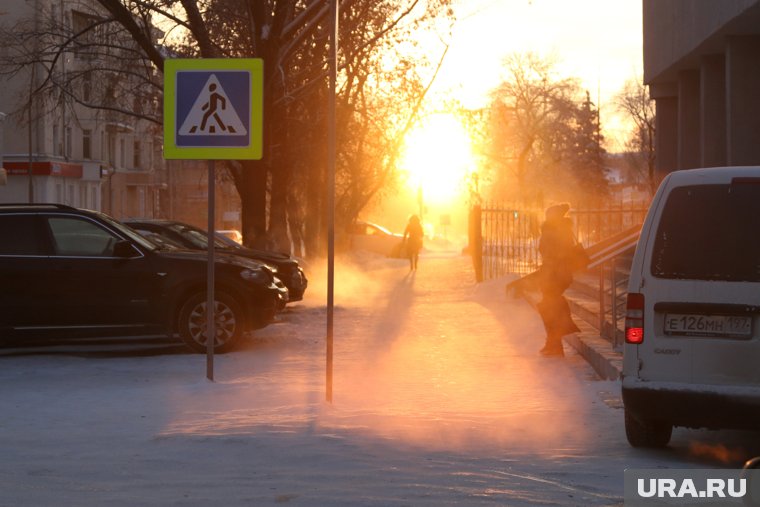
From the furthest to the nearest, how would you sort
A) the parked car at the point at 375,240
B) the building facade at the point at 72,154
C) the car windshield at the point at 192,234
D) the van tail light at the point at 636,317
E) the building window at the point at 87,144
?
the building window at the point at 87,144 < the building facade at the point at 72,154 < the parked car at the point at 375,240 < the car windshield at the point at 192,234 < the van tail light at the point at 636,317

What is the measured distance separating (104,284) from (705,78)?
43.7 ft

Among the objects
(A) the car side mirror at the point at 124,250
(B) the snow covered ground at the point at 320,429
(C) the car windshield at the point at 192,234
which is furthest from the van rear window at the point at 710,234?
(C) the car windshield at the point at 192,234

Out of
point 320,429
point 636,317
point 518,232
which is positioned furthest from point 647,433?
point 518,232

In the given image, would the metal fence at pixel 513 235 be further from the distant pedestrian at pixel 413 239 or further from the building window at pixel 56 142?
the building window at pixel 56 142

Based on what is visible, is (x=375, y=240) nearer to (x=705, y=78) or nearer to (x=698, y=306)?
(x=705, y=78)

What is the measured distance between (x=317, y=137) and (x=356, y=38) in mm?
2750

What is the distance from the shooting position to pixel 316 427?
951cm

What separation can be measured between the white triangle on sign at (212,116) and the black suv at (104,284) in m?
4.13

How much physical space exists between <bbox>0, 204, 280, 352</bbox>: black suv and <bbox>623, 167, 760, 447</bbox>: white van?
8428 millimetres

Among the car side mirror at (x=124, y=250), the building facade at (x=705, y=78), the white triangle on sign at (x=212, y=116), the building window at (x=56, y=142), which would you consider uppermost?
the building window at (x=56, y=142)

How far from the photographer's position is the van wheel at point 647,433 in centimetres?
861

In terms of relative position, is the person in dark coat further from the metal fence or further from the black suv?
the metal fence

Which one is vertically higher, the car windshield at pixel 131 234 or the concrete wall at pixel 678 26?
the concrete wall at pixel 678 26

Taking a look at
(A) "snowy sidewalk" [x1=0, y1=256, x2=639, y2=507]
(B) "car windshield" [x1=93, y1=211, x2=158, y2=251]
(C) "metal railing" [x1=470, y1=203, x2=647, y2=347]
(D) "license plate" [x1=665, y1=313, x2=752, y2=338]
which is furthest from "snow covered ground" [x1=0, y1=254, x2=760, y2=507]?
(C) "metal railing" [x1=470, y1=203, x2=647, y2=347]
